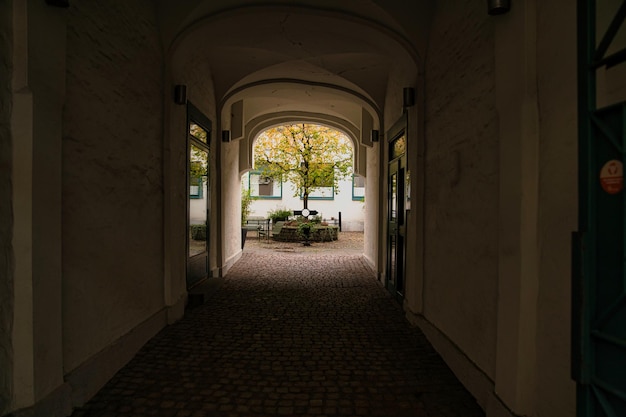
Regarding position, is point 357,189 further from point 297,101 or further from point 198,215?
point 198,215

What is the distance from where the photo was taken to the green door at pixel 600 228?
1801mm

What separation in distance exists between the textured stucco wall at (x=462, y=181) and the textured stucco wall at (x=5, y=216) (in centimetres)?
316

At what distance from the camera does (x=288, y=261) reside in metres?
10.7

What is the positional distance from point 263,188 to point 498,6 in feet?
72.8

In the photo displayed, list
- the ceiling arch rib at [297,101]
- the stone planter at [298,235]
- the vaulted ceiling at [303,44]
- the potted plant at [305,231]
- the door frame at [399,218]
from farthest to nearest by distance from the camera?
the stone planter at [298,235], the potted plant at [305,231], the ceiling arch rib at [297,101], the door frame at [399,218], the vaulted ceiling at [303,44]

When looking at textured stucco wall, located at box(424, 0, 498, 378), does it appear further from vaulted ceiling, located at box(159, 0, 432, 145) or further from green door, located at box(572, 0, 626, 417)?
green door, located at box(572, 0, 626, 417)

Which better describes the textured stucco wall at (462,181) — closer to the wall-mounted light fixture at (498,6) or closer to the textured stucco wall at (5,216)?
the wall-mounted light fixture at (498,6)

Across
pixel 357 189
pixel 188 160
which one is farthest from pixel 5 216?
pixel 357 189

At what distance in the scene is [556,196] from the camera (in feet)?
7.25

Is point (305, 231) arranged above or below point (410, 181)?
below

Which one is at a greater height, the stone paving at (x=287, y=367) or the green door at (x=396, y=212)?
the green door at (x=396, y=212)

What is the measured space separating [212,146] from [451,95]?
5023 mm

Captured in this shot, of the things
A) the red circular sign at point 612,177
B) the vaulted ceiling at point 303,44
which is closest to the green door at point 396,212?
the vaulted ceiling at point 303,44

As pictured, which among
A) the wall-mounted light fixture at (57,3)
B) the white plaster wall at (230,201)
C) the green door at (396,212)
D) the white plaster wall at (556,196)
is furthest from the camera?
the white plaster wall at (230,201)
